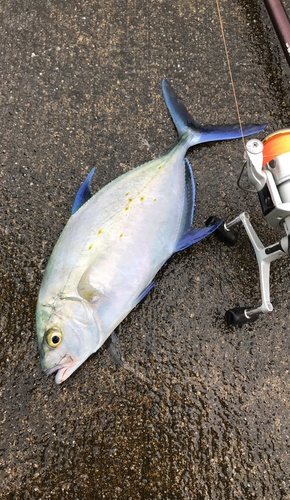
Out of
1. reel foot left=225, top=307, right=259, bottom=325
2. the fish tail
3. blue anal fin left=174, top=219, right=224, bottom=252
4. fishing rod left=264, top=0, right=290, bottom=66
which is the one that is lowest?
reel foot left=225, top=307, right=259, bottom=325

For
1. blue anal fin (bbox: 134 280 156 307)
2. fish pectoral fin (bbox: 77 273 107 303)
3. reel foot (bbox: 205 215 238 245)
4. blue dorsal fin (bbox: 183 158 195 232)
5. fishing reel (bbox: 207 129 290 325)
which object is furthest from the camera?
reel foot (bbox: 205 215 238 245)

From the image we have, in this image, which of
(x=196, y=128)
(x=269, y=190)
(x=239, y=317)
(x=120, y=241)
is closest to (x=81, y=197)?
(x=120, y=241)

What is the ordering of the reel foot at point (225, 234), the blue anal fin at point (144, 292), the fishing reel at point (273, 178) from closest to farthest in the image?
the fishing reel at point (273, 178), the blue anal fin at point (144, 292), the reel foot at point (225, 234)

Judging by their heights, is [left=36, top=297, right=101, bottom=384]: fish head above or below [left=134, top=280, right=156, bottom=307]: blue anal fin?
above

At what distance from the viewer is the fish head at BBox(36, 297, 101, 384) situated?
1538 millimetres

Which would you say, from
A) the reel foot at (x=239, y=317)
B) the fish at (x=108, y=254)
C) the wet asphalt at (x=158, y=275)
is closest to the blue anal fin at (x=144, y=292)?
the fish at (x=108, y=254)

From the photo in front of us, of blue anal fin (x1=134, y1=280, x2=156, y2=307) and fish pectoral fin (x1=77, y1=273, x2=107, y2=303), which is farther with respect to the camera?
blue anal fin (x1=134, y1=280, x2=156, y2=307)

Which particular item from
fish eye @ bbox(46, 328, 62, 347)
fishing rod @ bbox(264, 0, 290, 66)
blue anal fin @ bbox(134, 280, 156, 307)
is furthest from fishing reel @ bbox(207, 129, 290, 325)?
fish eye @ bbox(46, 328, 62, 347)

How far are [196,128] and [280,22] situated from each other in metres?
0.94

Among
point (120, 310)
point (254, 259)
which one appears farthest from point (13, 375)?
point (254, 259)

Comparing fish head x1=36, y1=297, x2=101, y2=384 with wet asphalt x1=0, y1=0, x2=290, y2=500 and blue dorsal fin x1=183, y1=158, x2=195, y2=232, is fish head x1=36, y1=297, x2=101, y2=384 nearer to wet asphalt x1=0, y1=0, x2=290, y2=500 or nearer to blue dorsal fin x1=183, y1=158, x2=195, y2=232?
wet asphalt x1=0, y1=0, x2=290, y2=500

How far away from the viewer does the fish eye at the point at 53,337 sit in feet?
5.01

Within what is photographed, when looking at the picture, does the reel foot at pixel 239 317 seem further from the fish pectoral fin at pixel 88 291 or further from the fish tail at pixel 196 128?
the fish tail at pixel 196 128

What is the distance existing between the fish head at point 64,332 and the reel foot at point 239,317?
0.79 meters
